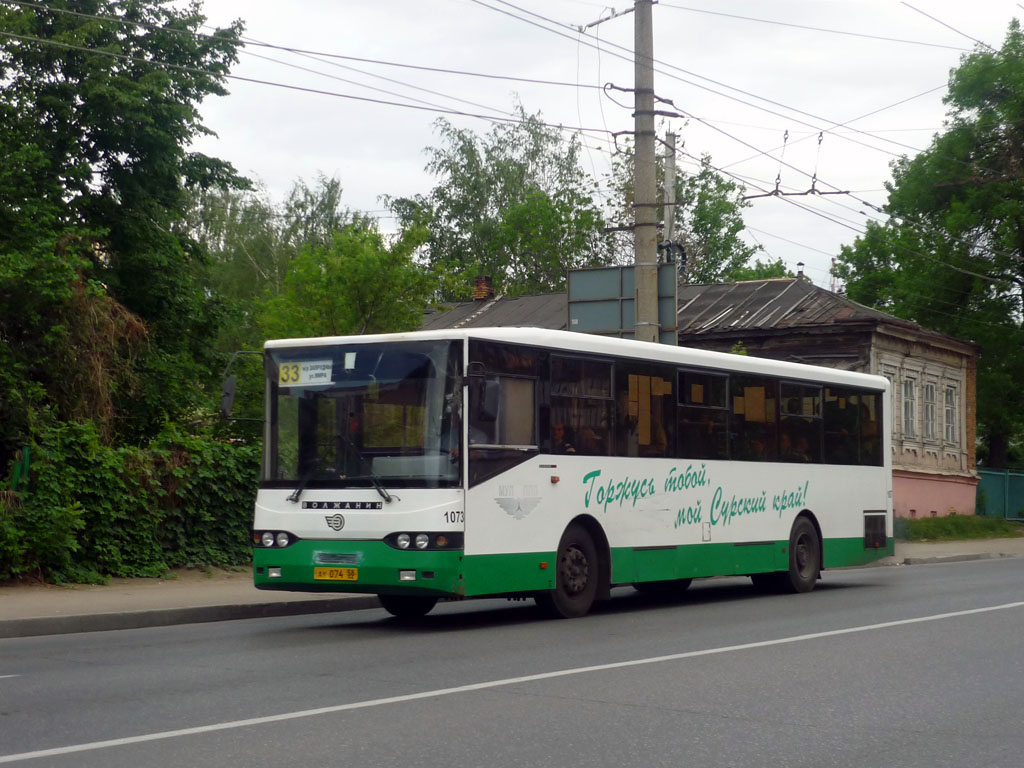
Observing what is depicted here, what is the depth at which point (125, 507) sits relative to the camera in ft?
58.0

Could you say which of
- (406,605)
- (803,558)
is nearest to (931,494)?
(803,558)

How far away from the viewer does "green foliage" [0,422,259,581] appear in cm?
1656

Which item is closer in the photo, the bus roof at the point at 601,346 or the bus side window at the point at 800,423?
the bus roof at the point at 601,346

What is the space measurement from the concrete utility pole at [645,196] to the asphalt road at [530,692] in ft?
20.3

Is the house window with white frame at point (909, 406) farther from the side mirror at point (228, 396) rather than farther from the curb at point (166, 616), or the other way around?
the side mirror at point (228, 396)

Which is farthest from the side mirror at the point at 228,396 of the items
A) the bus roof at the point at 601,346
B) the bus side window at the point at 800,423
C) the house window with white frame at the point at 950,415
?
the house window with white frame at the point at 950,415

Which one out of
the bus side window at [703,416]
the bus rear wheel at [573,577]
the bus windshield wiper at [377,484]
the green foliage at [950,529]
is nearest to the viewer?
the bus windshield wiper at [377,484]

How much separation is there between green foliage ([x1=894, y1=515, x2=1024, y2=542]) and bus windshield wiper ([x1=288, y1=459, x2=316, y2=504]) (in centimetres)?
2405

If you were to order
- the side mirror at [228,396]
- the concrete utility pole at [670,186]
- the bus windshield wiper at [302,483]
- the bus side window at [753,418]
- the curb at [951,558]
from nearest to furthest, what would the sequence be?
1. the bus windshield wiper at [302,483]
2. the side mirror at [228,396]
3. the bus side window at [753,418]
4. the concrete utility pole at [670,186]
5. the curb at [951,558]

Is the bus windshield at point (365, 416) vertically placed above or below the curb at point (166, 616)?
above

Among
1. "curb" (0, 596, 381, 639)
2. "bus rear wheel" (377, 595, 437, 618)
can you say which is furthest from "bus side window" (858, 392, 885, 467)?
"bus rear wheel" (377, 595, 437, 618)

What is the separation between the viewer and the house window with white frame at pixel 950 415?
1781 inches

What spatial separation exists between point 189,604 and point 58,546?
8.17 feet

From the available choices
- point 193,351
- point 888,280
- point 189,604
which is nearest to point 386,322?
point 193,351
